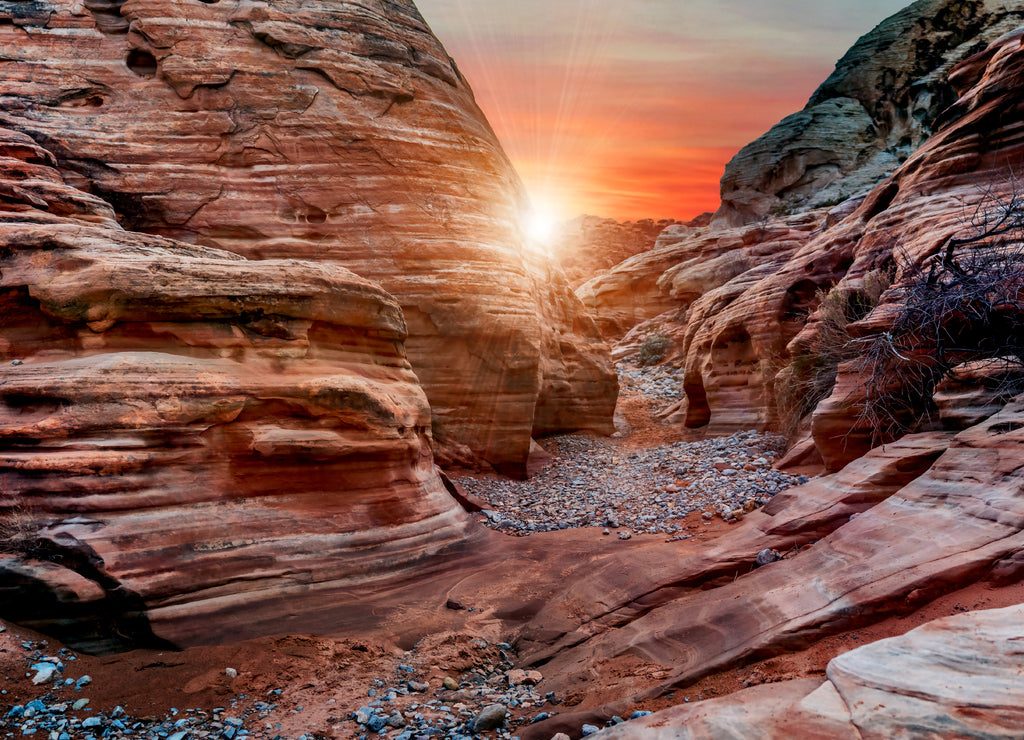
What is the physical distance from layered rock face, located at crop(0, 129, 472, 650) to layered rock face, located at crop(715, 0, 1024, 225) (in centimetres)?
4229

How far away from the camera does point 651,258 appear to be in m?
39.8

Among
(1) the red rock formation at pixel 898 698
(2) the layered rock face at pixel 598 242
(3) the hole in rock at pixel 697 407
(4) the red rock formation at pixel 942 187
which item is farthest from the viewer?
(2) the layered rock face at pixel 598 242

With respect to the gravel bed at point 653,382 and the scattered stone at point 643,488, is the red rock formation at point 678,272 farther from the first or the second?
the scattered stone at point 643,488

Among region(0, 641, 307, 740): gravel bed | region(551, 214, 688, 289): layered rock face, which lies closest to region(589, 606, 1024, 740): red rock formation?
region(0, 641, 307, 740): gravel bed

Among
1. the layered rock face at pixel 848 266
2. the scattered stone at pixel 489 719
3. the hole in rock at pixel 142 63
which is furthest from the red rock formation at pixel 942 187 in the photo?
the hole in rock at pixel 142 63

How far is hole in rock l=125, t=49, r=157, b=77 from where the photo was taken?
1399cm

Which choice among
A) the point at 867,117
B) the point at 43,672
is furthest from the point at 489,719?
the point at 867,117

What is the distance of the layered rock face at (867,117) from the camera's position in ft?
144

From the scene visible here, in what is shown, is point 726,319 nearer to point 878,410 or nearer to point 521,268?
point 521,268

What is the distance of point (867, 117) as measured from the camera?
155ft

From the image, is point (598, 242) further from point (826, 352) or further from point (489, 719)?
point (489, 719)

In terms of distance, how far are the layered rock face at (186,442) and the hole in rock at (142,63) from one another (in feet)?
21.7

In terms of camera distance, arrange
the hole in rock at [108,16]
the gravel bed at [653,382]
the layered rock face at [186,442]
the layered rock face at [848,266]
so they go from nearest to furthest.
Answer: the layered rock face at [186,442], the layered rock face at [848,266], the hole in rock at [108,16], the gravel bed at [653,382]

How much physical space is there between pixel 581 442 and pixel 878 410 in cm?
1025
